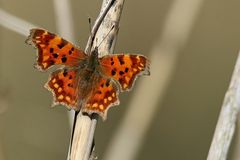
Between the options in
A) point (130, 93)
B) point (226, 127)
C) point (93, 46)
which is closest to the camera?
point (226, 127)

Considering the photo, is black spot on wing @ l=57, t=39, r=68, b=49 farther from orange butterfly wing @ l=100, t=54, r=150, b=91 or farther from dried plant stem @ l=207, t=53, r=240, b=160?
dried plant stem @ l=207, t=53, r=240, b=160

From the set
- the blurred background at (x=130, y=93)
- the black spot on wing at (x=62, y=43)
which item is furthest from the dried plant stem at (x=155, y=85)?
the blurred background at (x=130, y=93)

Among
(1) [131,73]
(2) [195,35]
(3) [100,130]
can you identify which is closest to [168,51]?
(1) [131,73]

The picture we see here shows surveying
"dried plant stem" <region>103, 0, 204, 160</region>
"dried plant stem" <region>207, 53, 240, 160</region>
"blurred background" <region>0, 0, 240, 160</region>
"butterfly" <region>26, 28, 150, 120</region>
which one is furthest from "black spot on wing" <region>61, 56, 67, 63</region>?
"blurred background" <region>0, 0, 240, 160</region>

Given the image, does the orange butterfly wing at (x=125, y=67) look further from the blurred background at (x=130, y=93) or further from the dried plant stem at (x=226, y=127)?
the blurred background at (x=130, y=93)

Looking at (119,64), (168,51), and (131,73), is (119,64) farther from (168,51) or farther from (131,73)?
(168,51)

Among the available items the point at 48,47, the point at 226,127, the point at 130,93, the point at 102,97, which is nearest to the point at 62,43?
the point at 48,47

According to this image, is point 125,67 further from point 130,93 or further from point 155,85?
point 130,93
